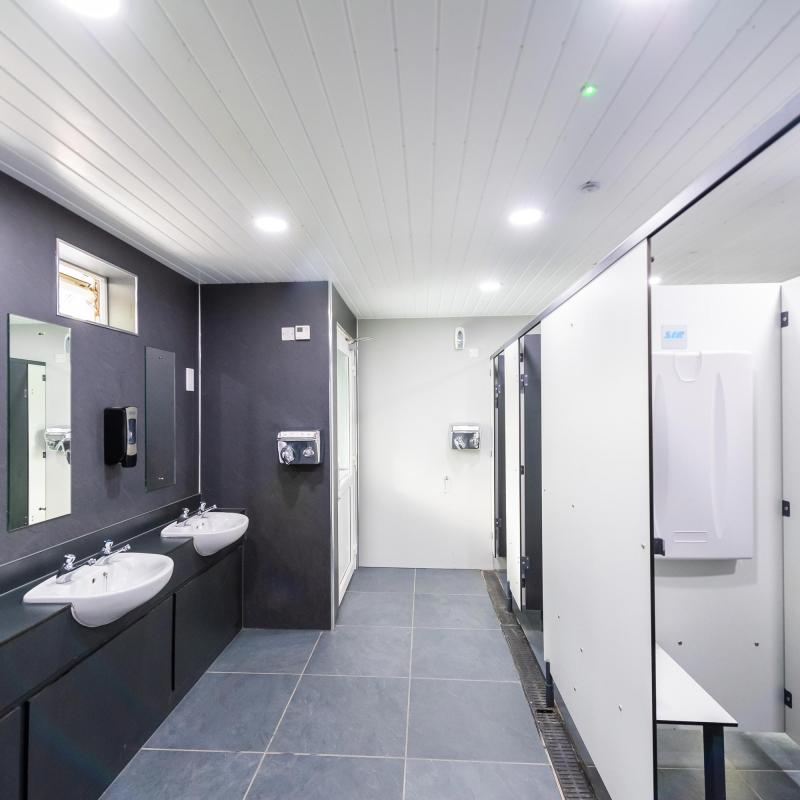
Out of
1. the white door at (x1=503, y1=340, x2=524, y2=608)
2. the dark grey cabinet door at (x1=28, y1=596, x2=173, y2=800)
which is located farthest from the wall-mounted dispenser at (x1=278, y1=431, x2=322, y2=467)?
the white door at (x1=503, y1=340, x2=524, y2=608)

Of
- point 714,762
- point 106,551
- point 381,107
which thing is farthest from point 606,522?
point 106,551

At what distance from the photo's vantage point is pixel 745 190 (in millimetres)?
1918

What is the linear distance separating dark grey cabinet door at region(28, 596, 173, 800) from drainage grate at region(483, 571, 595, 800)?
2.00 meters

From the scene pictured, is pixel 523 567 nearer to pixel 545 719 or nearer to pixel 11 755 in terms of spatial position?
pixel 545 719

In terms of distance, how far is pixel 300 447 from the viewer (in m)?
3.19

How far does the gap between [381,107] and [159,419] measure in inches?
93.1

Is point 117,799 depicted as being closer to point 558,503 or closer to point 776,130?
point 558,503

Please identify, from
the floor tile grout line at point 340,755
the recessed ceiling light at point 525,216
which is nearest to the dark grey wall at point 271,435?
the floor tile grout line at point 340,755

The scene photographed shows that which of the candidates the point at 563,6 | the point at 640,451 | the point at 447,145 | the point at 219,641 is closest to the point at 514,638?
the point at 219,641

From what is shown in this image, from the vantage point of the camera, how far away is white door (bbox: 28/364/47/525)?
1888mm

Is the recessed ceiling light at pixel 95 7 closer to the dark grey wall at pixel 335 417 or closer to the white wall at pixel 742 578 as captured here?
the white wall at pixel 742 578

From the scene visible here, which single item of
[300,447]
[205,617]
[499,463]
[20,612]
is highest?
[300,447]

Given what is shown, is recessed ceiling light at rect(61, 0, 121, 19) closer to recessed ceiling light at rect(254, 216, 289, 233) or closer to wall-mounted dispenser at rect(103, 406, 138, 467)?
recessed ceiling light at rect(254, 216, 289, 233)

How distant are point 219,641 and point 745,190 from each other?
12.9 feet
